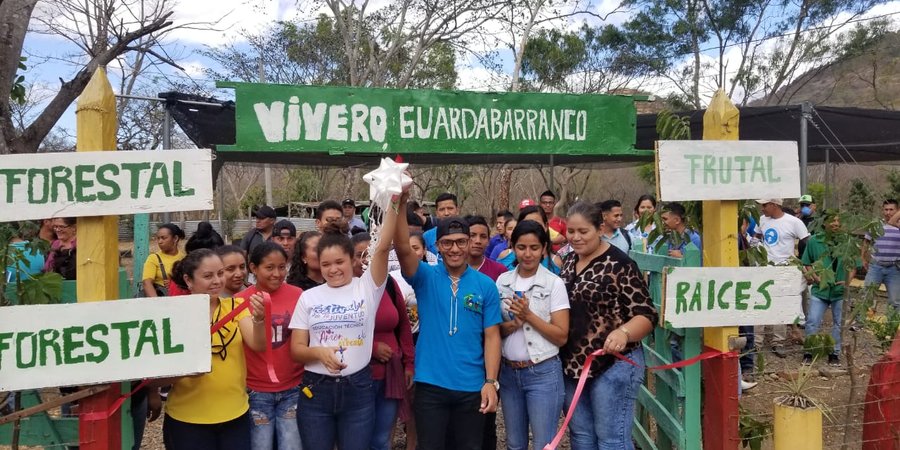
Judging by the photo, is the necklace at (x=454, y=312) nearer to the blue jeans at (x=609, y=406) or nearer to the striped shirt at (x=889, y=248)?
the blue jeans at (x=609, y=406)

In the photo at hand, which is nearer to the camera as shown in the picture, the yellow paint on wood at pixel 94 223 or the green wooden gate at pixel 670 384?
the yellow paint on wood at pixel 94 223

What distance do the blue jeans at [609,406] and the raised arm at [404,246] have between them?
0.97m

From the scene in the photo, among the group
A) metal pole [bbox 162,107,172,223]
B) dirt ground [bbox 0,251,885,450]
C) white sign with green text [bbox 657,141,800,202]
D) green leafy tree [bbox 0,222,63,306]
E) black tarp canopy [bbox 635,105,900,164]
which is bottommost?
dirt ground [bbox 0,251,885,450]

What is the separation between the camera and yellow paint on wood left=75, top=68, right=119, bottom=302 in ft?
8.21

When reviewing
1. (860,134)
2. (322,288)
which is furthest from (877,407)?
(860,134)

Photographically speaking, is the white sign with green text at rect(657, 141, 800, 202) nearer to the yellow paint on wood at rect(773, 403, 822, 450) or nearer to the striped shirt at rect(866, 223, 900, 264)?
the yellow paint on wood at rect(773, 403, 822, 450)

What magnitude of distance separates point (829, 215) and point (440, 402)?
2434 millimetres

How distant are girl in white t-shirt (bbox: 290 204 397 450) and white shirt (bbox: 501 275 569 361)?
655 mm

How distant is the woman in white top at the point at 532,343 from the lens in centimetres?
295

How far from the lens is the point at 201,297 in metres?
2.52

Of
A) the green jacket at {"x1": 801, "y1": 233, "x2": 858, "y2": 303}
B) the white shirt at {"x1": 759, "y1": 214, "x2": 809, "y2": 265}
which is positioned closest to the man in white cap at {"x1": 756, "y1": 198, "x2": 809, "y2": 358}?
the white shirt at {"x1": 759, "y1": 214, "x2": 809, "y2": 265}

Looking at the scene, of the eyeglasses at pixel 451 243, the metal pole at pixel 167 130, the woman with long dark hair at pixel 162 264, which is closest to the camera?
the eyeglasses at pixel 451 243

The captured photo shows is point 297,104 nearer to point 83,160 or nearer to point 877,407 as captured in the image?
point 83,160

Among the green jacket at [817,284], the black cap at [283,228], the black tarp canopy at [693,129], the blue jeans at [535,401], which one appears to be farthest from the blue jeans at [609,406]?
the green jacket at [817,284]
